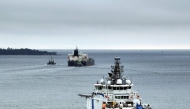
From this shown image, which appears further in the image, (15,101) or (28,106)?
(15,101)

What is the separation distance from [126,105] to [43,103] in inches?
1567

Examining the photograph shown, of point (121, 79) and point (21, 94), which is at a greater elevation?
point (121, 79)

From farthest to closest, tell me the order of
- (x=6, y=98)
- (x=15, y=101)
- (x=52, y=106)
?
(x=6, y=98) → (x=15, y=101) → (x=52, y=106)

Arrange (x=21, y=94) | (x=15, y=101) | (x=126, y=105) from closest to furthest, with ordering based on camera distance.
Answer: (x=126, y=105)
(x=15, y=101)
(x=21, y=94)

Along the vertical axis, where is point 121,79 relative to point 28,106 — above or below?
above

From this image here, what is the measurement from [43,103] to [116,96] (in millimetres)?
38369

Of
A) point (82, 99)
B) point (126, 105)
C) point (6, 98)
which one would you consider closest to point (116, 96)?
point (126, 105)

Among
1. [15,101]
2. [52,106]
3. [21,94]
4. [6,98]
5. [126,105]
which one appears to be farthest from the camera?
[21,94]

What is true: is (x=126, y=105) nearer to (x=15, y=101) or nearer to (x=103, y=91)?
(x=103, y=91)

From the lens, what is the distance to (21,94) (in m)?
A: 107

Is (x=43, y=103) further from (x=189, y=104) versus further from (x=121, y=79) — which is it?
(x=121, y=79)

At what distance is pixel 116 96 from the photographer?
53469 mm

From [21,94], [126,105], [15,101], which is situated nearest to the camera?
[126,105]

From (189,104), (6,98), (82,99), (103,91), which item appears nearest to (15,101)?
(6,98)
